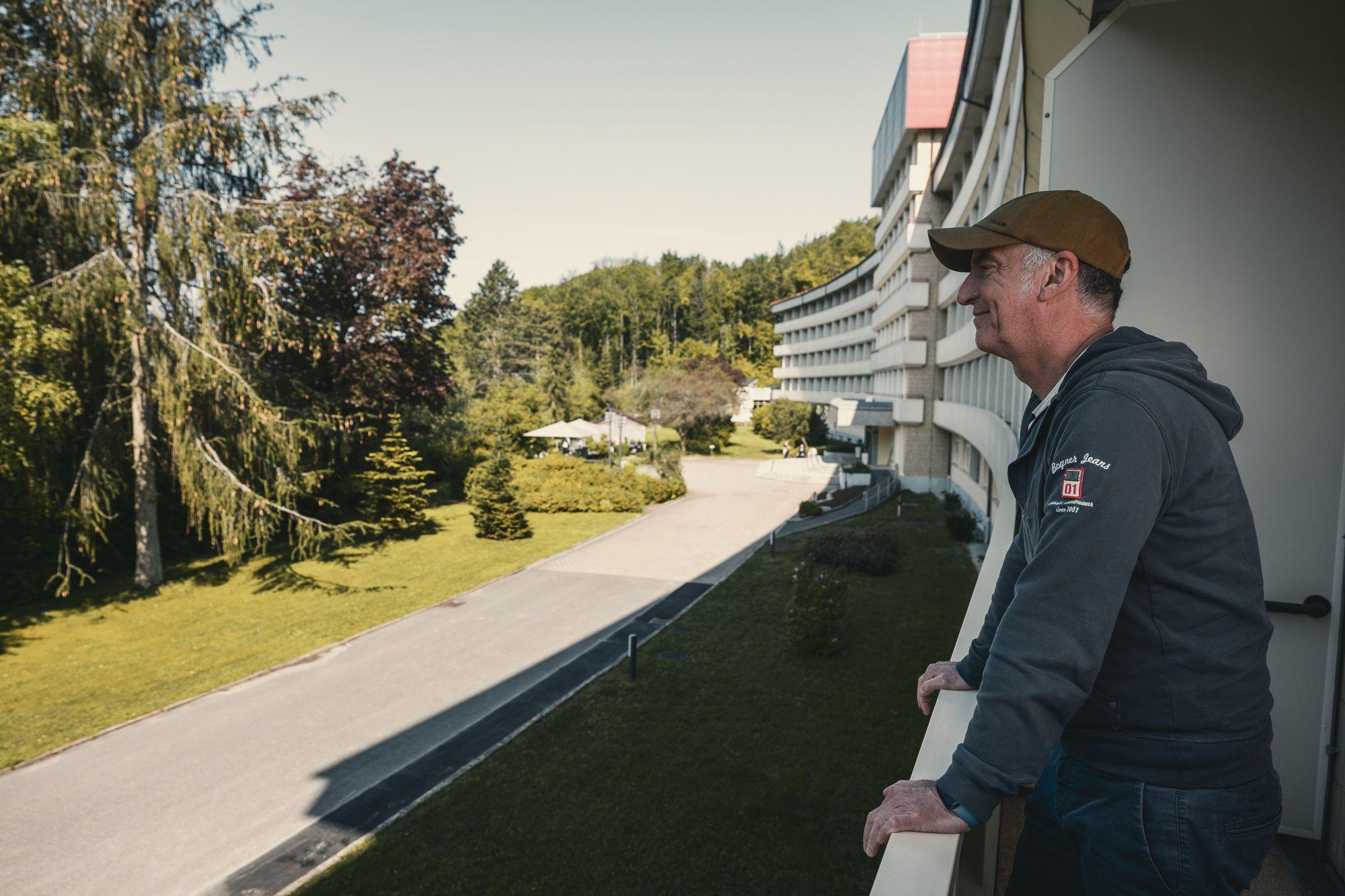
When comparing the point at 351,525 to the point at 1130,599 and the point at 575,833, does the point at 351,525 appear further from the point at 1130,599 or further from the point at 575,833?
the point at 1130,599

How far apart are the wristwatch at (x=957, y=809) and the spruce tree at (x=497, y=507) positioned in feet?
79.3

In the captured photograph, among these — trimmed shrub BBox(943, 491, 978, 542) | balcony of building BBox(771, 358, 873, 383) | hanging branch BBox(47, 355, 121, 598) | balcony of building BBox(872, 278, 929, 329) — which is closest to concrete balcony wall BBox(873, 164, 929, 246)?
balcony of building BBox(872, 278, 929, 329)

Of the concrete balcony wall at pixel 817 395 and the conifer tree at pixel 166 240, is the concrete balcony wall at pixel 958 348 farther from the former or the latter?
the concrete balcony wall at pixel 817 395

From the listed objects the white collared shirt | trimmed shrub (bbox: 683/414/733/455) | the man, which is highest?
the white collared shirt

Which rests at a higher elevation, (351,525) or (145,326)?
(145,326)

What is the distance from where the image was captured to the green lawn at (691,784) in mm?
7414

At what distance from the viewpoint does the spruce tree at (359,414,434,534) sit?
24.9m

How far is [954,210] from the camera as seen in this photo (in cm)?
2484

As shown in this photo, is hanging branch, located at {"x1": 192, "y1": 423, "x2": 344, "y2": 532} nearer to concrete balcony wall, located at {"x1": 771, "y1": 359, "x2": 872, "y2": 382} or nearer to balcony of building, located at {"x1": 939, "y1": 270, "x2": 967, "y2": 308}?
balcony of building, located at {"x1": 939, "y1": 270, "x2": 967, "y2": 308}

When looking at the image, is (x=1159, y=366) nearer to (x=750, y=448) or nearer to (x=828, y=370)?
(x=750, y=448)

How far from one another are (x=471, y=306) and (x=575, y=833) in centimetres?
8787

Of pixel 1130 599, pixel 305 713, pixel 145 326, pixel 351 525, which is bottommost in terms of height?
pixel 305 713

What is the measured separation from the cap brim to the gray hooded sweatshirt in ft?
1.01

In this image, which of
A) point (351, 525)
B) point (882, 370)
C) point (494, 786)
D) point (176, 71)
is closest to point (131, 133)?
point (176, 71)
